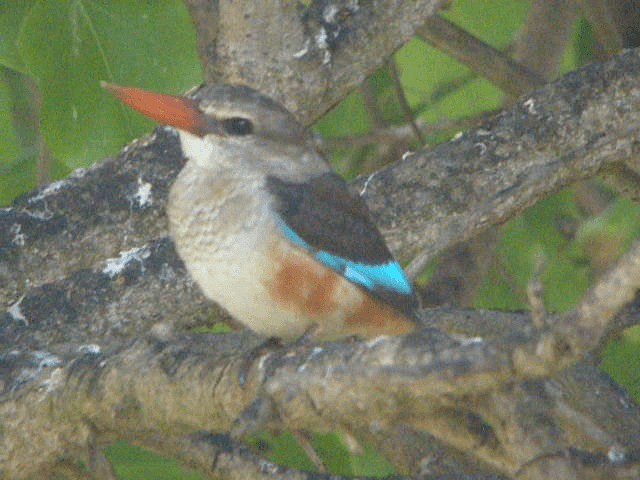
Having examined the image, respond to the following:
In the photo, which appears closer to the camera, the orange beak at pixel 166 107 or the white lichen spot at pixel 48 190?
the orange beak at pixel 166 107

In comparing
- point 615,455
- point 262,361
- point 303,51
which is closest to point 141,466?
point 303,51

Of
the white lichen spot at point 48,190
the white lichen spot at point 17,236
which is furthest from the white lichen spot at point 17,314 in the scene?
the white lichen spot at point 48,190

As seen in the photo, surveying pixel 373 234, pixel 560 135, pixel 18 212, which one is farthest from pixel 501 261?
pixel 18 212

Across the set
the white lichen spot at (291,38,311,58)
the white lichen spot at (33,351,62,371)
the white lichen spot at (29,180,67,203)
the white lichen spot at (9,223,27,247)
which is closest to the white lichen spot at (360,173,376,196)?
the white lichen spot at (291,38,311,58)

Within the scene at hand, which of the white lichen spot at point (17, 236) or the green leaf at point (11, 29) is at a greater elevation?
the green leaf at point (11, 29)

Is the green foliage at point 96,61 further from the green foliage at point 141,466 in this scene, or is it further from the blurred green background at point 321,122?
the green foliage at point 141,466

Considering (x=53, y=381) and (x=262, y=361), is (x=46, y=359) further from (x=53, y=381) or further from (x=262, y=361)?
(x=262, y=361)

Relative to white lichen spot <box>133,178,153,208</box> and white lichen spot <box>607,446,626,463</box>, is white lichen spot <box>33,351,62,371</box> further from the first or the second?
white lichen spot <box>607,446,626,463</box>

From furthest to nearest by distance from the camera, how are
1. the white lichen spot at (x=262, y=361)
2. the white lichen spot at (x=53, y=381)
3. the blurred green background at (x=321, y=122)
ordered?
the blurred green background at (x=321, y=122), the white lichen spot at (x=53, y=381), the white lichen spot at (x=262, y=361)
